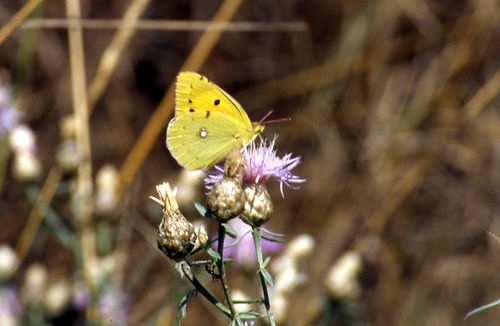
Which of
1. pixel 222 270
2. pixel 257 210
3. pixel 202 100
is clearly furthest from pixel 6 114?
pixel 222 270

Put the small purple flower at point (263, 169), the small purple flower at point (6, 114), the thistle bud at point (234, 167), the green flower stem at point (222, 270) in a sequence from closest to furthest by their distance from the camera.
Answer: the green flower stem at point (222, 270) < the thistle bud at point (234, 167) < the small purple flower at point (263, 169) < the small purple flower at point (6, 114)

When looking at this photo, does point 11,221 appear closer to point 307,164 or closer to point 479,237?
point 307,164

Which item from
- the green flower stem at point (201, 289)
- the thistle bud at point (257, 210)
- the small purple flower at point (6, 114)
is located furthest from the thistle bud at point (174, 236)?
the small purple flower at point (6, 114)

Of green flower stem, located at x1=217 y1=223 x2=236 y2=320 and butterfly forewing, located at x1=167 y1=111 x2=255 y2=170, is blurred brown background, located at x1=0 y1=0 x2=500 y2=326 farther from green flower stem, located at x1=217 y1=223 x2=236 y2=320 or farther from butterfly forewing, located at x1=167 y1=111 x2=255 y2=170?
green flower stem, located at x1=217 y1=223 x2=236 y2=320

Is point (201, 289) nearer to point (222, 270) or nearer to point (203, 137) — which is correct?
point (222, 270)

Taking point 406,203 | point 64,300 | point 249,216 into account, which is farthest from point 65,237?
point 406,203

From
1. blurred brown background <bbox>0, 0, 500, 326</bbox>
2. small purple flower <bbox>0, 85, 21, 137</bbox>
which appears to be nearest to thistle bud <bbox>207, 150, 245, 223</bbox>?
small purple flower <bbox>0, 85, 21, 137</bbox>

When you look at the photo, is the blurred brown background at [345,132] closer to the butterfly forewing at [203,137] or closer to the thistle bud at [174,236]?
the butterfly forewing at [203,137]
